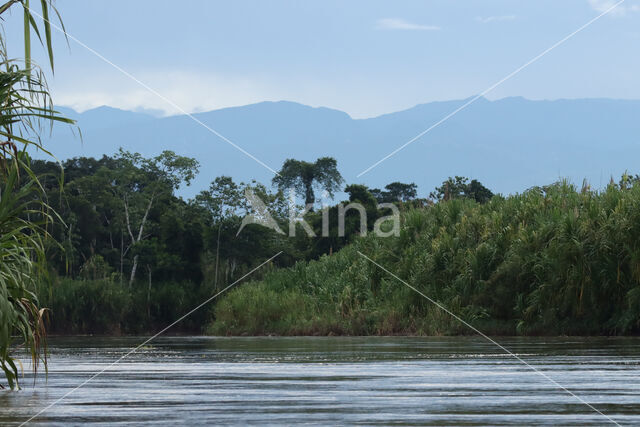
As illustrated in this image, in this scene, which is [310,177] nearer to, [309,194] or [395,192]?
[309,194]

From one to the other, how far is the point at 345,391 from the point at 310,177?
49.1 meters

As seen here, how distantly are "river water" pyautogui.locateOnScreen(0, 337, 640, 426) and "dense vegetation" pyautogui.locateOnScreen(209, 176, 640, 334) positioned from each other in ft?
17.3

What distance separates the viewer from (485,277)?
700 inches

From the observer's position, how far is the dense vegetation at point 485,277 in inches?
595

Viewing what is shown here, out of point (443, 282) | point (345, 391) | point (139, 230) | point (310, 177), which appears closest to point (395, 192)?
point (310, 177)

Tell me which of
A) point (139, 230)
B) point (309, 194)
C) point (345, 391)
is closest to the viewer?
point (345, 391)

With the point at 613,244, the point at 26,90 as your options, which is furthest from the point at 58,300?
the point at 26,90

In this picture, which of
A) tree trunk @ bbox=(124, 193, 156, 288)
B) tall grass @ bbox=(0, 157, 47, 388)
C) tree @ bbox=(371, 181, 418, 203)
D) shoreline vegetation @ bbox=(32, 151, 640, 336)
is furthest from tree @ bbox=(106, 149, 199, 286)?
tall grass @ bbox=(0, 157, 47, 388)

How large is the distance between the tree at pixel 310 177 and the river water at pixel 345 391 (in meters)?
44.8

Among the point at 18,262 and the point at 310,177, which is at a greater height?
the point at 310,177

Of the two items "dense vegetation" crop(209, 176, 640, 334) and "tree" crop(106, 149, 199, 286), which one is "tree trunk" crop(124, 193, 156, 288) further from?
"dense vegetation" crop(209, 176, 640, 334)

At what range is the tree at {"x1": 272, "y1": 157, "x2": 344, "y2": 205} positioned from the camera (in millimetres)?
54719

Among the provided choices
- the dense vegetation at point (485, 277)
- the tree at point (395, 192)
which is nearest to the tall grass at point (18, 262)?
the dense vegetation at point (485, 277)

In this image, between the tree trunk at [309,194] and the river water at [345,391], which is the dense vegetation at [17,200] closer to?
the river water at [345,391]
